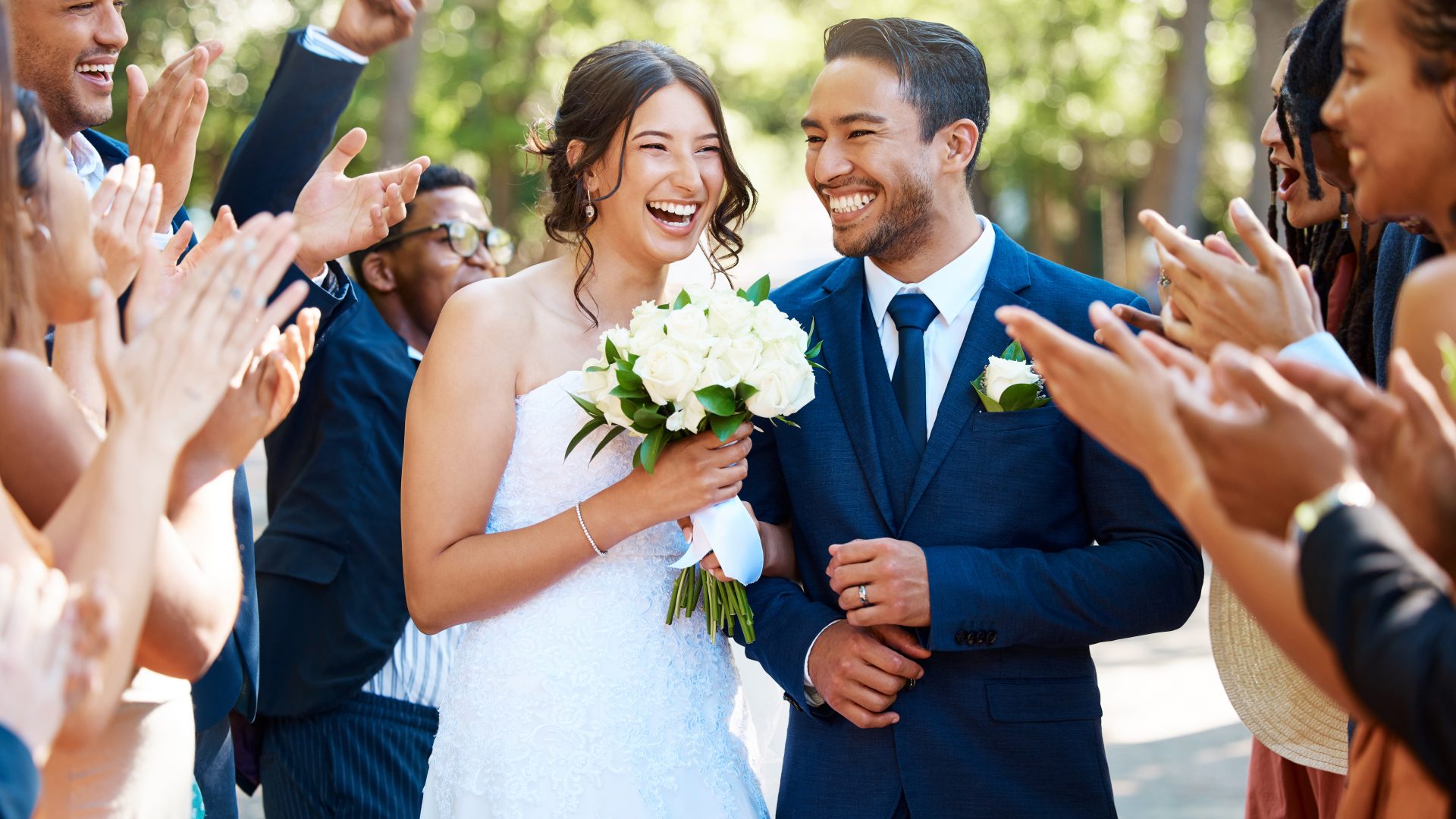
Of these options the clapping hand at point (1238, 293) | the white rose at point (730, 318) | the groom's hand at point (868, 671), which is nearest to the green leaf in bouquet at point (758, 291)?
the white rose at point (730, 318)

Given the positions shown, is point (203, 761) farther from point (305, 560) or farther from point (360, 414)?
point (360, 414)

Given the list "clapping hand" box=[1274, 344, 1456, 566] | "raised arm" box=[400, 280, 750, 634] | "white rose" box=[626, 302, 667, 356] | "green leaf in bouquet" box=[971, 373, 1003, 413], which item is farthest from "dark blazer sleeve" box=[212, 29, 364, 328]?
"clapping hand" box=[1274, 344, 1456, 566]

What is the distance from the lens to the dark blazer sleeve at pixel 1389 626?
5.82 ft

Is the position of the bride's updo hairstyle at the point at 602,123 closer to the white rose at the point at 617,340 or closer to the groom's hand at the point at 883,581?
the white rose at the point at 617,340

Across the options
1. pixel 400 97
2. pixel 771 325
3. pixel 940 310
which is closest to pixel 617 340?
pixel 771 325

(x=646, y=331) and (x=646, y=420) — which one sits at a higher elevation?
(x=646, y=331)

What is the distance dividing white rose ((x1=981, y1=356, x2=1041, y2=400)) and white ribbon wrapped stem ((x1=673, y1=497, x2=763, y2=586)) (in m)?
0.73

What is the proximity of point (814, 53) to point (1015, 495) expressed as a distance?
983 inches

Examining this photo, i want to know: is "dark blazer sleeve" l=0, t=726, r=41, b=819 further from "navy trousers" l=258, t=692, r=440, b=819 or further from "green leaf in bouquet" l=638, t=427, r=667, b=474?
"navy trousers" l=258, t=692, r=440, b=819

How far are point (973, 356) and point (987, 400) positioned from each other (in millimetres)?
165

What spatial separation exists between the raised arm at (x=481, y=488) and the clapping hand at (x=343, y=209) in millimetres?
714

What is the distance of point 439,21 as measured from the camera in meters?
23.8

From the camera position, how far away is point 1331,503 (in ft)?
6.17

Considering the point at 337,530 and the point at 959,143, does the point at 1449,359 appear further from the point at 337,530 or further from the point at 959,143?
the point at 337,530
